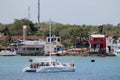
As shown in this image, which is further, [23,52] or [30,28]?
[30,28]

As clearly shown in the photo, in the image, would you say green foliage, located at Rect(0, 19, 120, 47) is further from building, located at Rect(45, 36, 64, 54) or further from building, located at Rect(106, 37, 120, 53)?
building, located at Rect(45, 36, 64, 54)

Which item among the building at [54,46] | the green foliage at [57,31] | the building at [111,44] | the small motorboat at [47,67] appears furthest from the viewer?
the green foliage at [57,31]

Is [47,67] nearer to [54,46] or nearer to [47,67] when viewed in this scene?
[47,67]

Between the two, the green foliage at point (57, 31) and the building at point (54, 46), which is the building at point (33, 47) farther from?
the green foliage at point (57, 31)

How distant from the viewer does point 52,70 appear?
3241 inches

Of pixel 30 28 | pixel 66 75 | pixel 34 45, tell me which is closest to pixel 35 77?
pixel 66 75

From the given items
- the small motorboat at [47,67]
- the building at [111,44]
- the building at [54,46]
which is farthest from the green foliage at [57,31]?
the small motorboat at [47,67]

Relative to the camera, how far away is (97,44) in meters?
162

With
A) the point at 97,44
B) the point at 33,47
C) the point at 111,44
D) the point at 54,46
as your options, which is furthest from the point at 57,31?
the point at 33,47

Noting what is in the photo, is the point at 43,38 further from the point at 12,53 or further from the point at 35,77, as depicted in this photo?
the point at 35,77

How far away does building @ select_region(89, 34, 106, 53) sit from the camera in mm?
160625

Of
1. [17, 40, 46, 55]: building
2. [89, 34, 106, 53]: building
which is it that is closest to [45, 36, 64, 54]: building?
[17, 40, 46, 55]: building

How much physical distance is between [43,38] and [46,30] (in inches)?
549

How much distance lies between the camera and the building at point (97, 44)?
527 feet
